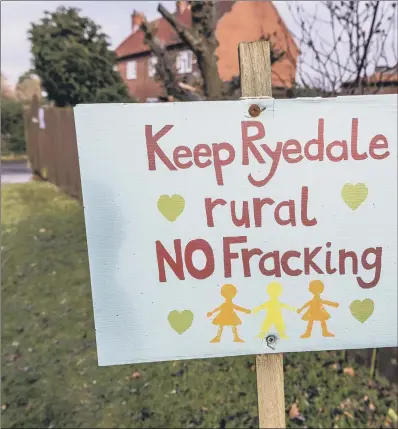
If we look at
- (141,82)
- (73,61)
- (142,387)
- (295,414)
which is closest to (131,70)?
(141,82)

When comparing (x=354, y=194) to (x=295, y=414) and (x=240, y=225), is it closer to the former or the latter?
(x=240, y=225)

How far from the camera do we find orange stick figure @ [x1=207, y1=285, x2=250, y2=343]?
1.29 metres

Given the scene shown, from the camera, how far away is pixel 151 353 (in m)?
1.31

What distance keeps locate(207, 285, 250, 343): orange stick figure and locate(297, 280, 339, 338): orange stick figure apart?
187mm

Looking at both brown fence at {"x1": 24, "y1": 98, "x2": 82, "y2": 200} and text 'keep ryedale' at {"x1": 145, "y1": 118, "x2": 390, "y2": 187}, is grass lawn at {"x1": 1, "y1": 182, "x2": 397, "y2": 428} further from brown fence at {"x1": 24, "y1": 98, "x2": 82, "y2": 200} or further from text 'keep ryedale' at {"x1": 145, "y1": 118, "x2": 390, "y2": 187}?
brown fence at {"x1": 24, "y1": 98, "x2": 82, "y2": 200}

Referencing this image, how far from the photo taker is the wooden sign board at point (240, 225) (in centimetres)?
121

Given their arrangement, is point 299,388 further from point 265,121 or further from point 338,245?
point 265,121

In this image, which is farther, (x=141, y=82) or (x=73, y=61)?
(x=141, y=82)

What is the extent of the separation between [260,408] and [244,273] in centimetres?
49

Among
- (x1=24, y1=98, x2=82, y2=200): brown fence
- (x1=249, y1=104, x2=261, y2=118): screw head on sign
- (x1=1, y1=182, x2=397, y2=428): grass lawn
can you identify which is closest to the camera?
(x1=249, y1=104, x2=261, y2=118): screw head on sign

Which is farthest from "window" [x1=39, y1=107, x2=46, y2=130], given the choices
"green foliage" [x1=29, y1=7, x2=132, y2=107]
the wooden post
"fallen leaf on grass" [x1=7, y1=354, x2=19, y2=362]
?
the wooden post

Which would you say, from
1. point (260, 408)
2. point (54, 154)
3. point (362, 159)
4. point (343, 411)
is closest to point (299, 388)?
point (343, 411)

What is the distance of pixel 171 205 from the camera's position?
1239 millimetres

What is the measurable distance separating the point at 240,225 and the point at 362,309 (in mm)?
464
